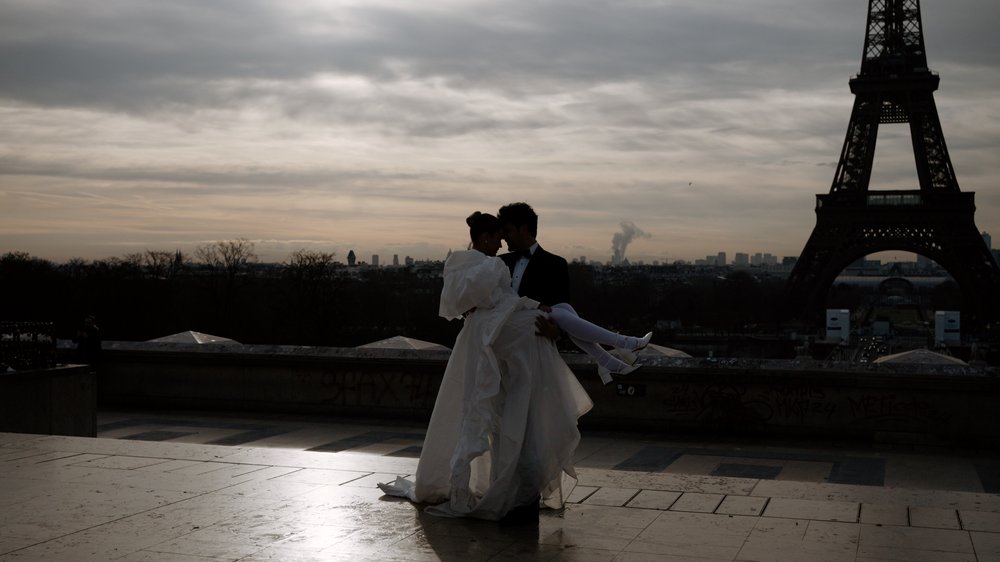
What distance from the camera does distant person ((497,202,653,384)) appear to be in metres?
6.38

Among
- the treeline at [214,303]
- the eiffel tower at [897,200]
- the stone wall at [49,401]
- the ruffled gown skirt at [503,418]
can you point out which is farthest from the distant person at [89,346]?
the eiffel tower at [897,200]

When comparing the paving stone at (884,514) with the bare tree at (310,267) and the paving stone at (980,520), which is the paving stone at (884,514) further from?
the bare tree at (310,267)

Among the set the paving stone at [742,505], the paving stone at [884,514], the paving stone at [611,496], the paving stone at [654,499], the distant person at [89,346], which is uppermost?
the distant person at [89,346]

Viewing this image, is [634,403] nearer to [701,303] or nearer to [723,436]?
[723,436]

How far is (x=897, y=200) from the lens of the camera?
62500 mm

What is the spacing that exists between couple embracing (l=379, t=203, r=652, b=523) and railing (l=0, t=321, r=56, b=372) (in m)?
7.12

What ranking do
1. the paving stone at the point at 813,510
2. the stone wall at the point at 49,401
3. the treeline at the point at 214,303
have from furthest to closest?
the treeline at the point at 214,303, the stone wall at the point at 49,401, the paving stone at the point at 813,510

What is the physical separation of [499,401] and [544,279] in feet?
2.71

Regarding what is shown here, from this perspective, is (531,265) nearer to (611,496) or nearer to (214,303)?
(611,496)

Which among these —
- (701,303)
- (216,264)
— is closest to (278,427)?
→ (216,264)

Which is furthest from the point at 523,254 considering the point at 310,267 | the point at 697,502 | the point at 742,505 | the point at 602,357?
the point at 310,267

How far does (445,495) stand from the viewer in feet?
21.8

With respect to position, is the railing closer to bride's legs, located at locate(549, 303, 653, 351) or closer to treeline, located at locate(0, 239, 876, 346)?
bride's legs, located at locate(549, 303, 653, 351)

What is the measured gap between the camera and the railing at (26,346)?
1171 centimetres
